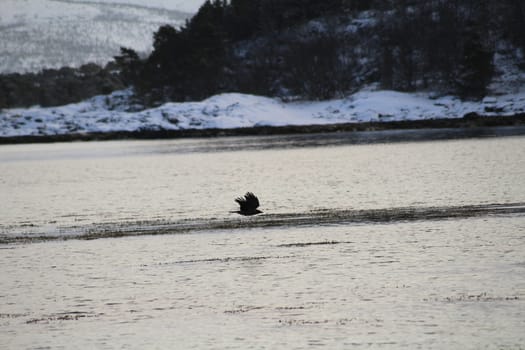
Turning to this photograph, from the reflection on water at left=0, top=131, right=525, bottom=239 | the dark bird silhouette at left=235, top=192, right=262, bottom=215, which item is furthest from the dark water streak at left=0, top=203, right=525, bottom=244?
the reflection on water at left=0, top=131, right=525, bottom=239

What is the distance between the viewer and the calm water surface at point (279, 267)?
18.2 metres

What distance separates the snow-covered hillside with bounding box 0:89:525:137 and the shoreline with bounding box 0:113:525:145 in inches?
33.5

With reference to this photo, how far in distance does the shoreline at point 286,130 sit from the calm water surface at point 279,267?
64.5 meters

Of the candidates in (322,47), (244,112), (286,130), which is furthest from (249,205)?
(322,47)

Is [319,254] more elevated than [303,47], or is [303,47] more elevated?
[303,47]

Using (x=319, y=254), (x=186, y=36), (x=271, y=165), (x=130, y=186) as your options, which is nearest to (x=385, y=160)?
(x=271, y=165)

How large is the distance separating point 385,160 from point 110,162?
98.9 feet

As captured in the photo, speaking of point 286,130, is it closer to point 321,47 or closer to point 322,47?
point 322,47

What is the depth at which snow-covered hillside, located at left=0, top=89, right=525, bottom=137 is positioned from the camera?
400ft

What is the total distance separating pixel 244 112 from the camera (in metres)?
136

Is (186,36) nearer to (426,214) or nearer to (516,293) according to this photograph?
(426,214)

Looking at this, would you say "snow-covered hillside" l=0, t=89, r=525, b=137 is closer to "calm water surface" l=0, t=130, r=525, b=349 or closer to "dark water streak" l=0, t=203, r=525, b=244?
"calm water surface" l=0, t=130, r=525, b=349

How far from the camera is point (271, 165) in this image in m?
74.6

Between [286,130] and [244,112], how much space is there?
6.62 metres
